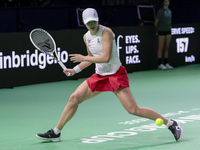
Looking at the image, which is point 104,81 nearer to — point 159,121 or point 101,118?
point 159,121

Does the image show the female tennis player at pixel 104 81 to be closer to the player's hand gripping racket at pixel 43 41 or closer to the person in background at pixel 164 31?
the player's hand gripping racket at pixel 43 41

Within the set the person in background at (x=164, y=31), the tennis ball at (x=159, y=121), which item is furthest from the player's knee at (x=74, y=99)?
the person in background at (x=164, y=31)

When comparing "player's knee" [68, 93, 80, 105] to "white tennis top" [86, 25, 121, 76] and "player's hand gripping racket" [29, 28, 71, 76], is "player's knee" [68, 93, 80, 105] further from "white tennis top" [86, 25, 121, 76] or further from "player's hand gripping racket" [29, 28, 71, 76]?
"player's hand gripping racket" [29, 28, 71, 76]

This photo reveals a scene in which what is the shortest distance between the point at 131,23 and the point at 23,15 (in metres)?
4.96

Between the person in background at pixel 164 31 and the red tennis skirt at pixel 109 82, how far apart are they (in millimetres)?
8283

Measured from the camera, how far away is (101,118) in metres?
7.10

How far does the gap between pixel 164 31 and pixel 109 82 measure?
8406 mm

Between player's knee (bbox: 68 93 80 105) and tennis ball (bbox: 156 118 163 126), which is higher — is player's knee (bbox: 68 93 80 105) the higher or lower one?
the higher one

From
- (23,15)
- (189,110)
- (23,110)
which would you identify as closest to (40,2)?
(23,15)

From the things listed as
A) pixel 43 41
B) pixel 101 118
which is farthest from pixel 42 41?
pixel 101 118

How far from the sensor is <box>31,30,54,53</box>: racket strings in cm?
610

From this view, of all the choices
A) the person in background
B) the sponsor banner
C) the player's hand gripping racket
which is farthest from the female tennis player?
the person in background

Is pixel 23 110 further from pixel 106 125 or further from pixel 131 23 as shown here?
pixel 131 23

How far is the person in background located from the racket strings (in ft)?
25.8
